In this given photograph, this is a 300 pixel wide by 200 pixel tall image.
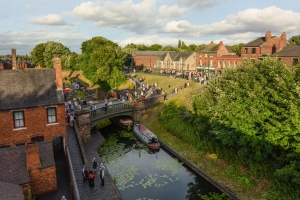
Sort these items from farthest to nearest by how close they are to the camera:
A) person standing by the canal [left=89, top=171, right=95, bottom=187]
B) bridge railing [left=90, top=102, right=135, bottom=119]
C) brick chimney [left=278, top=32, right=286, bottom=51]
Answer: brick chimney [left=278, top=32, right=286, bottom=51] → bridge railing [left=90, top=102, right=135, bottom=119] → person standing by the canal [left=89, top=171, right=95, bottom=187]

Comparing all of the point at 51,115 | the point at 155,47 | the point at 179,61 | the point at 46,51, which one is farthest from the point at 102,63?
the point at 155,47

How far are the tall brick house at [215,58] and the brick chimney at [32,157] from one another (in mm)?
48577

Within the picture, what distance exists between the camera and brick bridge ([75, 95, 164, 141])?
3161cm

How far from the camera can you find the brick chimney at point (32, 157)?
55.7 feet

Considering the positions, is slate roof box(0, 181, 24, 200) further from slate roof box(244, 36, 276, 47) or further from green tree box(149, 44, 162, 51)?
green tree box(149, 44, 162, 51)

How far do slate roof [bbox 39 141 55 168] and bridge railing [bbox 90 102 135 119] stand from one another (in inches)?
570

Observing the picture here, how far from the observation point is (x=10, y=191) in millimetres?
13852

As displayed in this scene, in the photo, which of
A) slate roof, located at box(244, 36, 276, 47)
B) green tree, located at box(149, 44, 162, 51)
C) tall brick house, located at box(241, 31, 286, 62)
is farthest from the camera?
green tree, located at box(149, 44, 162, 51)

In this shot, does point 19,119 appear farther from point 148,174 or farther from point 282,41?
point 282,41

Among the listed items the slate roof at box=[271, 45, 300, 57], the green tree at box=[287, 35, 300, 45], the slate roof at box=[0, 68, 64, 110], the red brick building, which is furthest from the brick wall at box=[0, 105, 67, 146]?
the green tree at box=[287, 35, 300, 45]

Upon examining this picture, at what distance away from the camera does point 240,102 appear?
21969 millimetres

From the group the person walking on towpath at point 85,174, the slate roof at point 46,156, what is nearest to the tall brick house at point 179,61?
the person walking on towpath at point 85,174

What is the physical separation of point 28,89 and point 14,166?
394 inches

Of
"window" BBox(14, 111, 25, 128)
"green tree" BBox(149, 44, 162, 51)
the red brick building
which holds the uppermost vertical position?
"green tree" BBox(149, 44, 162, 51)
